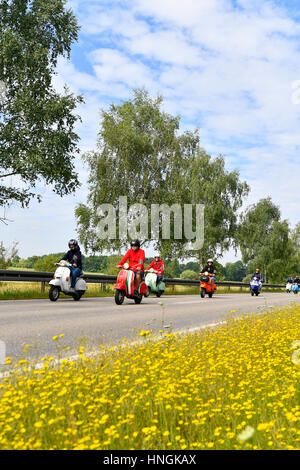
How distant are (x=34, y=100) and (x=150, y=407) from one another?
815 inches

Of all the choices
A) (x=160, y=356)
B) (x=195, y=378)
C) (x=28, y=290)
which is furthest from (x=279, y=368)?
(x=28, y=290)

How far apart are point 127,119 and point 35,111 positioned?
17911 mm

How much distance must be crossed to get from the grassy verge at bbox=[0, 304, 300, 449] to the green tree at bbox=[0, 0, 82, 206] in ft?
57.8

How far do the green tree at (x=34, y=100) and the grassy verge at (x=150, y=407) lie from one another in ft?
57.8

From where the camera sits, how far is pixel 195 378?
4.54 m

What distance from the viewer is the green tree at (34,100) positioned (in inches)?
868

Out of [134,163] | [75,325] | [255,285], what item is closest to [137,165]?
[134,163]

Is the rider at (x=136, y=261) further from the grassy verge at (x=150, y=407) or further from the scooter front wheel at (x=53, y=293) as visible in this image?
the grassy verge at (x=150, y=407)

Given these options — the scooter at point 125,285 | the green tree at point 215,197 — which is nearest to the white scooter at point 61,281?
the scooter at point 125,285

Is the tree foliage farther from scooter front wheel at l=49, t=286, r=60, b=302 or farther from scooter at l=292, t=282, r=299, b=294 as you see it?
scooter front wheel at l=49, t=286, r=60, b=302

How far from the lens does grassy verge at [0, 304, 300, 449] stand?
10.6 ft

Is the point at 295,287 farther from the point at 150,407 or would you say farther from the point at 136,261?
the point at 150,407

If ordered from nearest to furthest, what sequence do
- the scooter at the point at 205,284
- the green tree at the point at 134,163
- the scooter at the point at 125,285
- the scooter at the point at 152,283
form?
the scooter at the point at 125,285
the scooter at the point at 152,283
the scooter at the point at 205,284
the green tree at the point at 134,163
